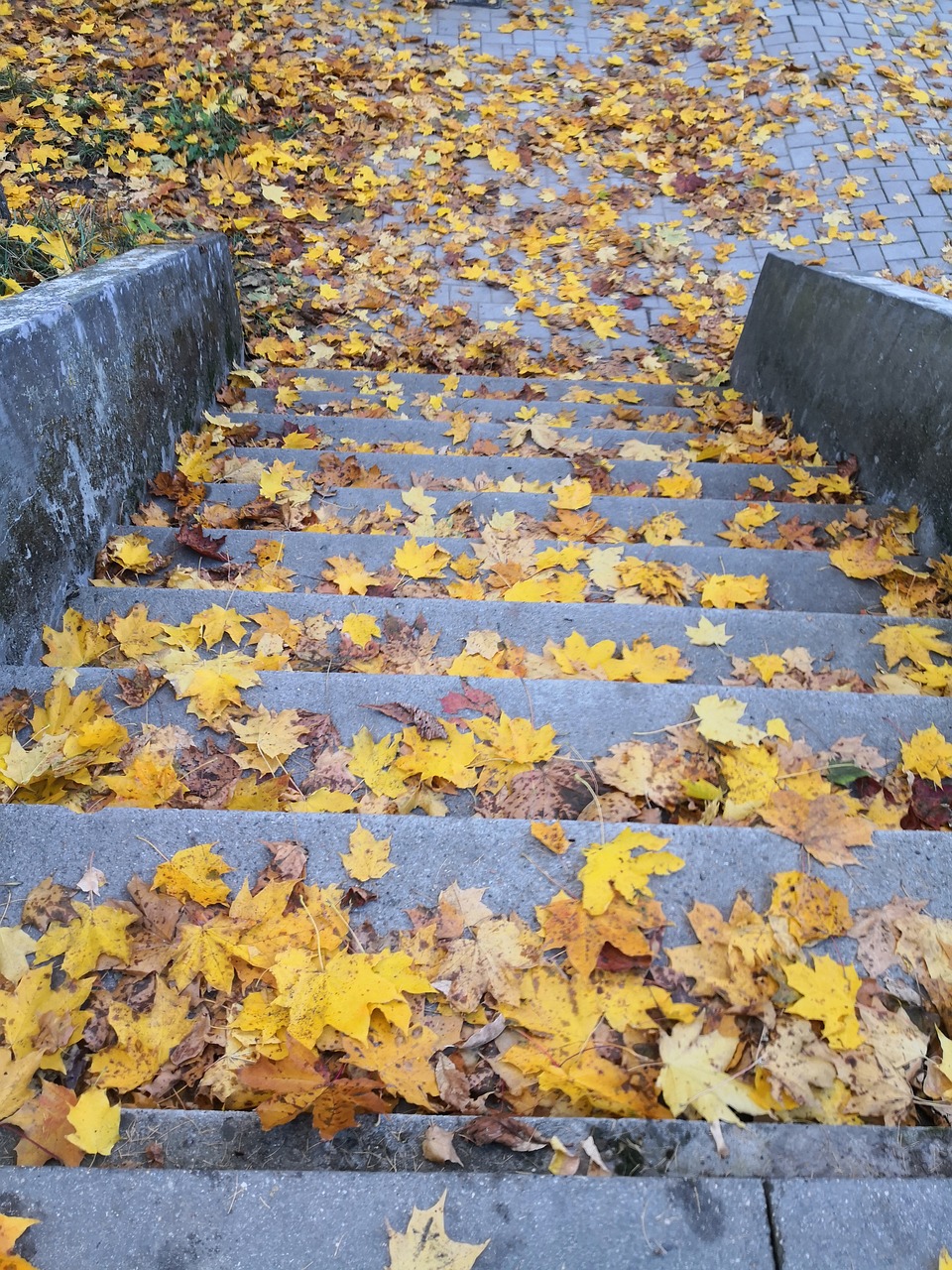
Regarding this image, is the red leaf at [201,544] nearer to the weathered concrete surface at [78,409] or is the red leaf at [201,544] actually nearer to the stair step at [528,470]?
the weathered concrete surface at [78,409]

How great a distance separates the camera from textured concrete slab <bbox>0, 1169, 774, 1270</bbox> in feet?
3.26

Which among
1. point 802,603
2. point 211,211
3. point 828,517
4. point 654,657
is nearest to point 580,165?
point 211,211

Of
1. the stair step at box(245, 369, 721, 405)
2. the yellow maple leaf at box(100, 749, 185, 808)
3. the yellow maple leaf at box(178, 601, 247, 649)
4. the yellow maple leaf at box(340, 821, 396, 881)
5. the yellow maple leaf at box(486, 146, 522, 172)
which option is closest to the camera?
the yellow maple leaf at box(340, 821, 396, 881)

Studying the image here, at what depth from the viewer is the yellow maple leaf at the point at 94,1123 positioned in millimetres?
1124

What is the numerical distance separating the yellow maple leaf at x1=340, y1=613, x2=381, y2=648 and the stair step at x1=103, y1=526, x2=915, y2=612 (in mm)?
378

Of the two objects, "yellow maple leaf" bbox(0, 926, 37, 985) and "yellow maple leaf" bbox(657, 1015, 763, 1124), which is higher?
"yellow maple leaf" bbox(657, 1015, 763, 1124)

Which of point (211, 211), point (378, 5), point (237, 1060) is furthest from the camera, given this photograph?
point (378, 5)

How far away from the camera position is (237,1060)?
124cm

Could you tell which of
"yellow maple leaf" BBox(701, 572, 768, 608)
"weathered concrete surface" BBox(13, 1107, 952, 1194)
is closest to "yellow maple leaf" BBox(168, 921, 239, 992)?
"weathered concrete surface" BBox(13, 1107, 952, 1194)

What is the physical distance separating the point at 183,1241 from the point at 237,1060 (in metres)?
0.26

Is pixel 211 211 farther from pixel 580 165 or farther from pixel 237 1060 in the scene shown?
pixel 237 1060

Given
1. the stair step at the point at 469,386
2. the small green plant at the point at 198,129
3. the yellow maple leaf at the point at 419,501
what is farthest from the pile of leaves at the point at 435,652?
the small green plant at the point at 198,129

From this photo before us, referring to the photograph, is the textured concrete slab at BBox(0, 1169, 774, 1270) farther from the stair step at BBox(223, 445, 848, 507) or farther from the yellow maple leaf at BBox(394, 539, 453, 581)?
the stair step at BBox(223, 445, 848, 507)

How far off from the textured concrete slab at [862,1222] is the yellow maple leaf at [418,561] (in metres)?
1.83
